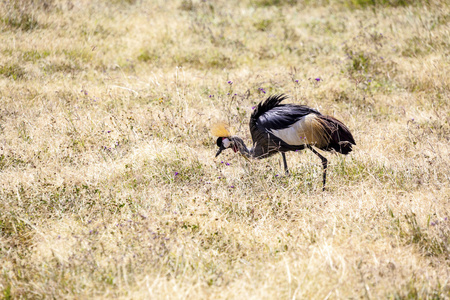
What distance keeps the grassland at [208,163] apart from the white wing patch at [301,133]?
13.6 inches

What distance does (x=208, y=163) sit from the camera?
16.1 feet

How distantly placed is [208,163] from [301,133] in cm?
110

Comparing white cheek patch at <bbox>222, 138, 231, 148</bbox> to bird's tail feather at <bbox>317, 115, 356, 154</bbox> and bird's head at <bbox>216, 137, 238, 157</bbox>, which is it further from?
bird's tail feather at <bbox>317, 115, 356, 154</bbox>

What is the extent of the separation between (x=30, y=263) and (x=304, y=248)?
208cm

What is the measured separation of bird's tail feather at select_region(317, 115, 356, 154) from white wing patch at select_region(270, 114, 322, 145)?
10 centimetres

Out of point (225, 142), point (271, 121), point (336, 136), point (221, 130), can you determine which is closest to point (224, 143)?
point (225, 142)

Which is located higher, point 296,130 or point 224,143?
point 296,130

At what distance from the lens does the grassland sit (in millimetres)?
3061

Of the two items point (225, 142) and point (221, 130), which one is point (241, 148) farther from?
point (221, 130)

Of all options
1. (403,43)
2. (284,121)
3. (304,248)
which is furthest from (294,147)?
(403,43)

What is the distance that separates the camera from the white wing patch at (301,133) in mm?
4707

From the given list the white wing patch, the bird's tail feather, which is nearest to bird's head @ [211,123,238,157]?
the white wing patch

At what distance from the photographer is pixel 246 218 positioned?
12.7ft

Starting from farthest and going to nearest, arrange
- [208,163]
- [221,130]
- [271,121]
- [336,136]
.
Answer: [221,130] → [208,163] → [271,121] → [336,136]
